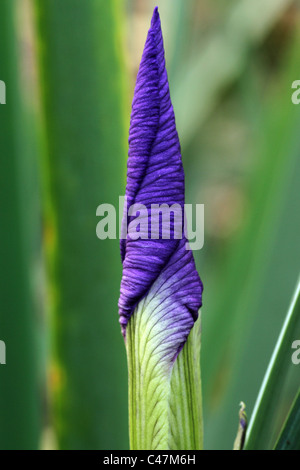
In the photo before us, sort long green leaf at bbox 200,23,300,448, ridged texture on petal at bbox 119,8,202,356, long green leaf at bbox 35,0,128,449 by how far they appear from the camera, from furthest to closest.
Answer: long green leaf at bbox 200,23,300,448
long green leaf at bbox 35,0,128,449
ridged texture on petal at bbox 119,8,202,356

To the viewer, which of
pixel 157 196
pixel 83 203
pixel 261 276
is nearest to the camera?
pixel 157 196

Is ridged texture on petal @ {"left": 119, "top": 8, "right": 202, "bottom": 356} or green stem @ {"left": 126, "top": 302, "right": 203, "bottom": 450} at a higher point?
ridged texture on petal @ {"left": 119, "top": 8, "right": 202, "bottom": 356}

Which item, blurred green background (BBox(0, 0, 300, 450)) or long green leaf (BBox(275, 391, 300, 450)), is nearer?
long green leaf (BBox(275, 391, 300, 450))

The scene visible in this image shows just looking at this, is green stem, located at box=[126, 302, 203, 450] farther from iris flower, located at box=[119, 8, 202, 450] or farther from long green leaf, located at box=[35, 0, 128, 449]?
long green leaf, located at box=[35, 0, 128, 449]

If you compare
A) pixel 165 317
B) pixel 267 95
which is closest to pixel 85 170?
pixel 165 317

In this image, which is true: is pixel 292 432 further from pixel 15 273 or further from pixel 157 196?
pixel 15 273

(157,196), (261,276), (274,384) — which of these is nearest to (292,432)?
(274,384)

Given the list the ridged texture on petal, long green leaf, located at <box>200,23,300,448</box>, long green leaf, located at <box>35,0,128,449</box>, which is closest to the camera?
the ridged texture on petal

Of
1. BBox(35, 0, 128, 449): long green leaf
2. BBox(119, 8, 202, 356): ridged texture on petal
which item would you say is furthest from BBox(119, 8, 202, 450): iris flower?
BBox(35, 0, 128, 449): long green leaf
